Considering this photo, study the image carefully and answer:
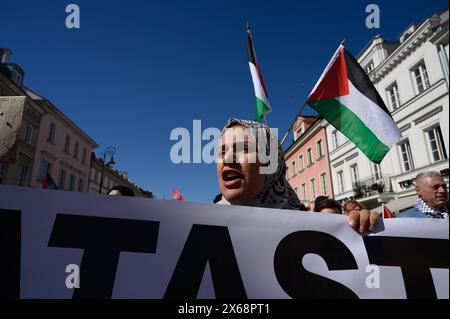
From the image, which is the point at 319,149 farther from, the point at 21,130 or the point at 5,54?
the point at 5,54

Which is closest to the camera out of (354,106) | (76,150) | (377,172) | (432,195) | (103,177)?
(354,106)

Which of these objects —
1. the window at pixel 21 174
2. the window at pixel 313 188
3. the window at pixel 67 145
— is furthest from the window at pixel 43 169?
the window at pixel 313 188

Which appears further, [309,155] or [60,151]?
[309,155]

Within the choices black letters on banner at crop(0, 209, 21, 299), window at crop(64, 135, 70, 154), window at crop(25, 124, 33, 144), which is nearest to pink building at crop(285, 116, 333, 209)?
black letters on banner at crop(0, 209, 21, 299)

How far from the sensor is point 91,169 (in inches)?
1179

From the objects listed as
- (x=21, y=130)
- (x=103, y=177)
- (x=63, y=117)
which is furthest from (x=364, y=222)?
(x=103, y=177)

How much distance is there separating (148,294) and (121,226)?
10.8 inches

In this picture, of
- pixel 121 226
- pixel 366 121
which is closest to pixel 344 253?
pixel 121 226

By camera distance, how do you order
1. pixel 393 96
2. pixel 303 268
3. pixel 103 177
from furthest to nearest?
1. pixel 103 177
2. pixel 393 96
3. pixel 303 268

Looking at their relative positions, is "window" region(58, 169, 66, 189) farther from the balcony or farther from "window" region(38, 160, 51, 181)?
the balcony

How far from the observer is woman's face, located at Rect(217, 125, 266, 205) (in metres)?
1.26

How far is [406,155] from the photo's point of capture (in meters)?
13.4

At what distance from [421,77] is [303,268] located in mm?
15505

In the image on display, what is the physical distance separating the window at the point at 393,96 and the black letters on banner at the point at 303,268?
16.0 meters
